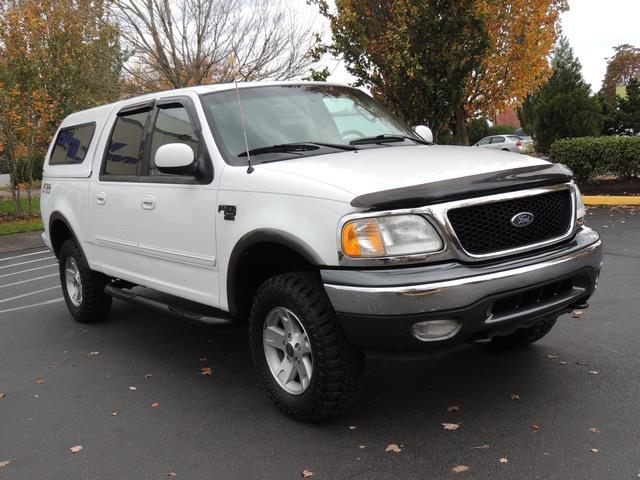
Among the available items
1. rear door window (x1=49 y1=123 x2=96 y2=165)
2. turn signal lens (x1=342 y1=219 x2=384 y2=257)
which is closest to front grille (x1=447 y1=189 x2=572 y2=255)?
turn signal lens (x1=342 y1=219 x2=384 y2=257)

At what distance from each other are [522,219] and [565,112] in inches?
621

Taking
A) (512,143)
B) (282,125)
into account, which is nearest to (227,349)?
(282,125)

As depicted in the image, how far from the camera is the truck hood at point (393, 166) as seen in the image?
10.8 ft

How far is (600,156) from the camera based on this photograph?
1386 cm

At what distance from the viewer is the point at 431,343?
3.16 metres

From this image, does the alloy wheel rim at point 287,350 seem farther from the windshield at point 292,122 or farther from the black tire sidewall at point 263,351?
the windshield at point 292,122

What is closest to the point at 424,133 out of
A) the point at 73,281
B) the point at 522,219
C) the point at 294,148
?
the point at 294,148

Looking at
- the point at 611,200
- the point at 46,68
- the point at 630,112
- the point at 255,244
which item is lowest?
the point at 611,200

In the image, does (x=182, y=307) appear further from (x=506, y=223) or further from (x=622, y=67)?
(x=622, y=67)

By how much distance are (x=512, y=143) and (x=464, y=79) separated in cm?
2035

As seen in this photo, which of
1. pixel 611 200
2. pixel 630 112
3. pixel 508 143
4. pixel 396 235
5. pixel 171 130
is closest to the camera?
pixel 396 235

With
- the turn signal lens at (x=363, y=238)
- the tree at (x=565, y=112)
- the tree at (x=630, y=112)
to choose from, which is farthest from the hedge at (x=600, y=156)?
the tree at (x=630, y=112)

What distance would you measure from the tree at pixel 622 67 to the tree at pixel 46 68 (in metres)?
53.7

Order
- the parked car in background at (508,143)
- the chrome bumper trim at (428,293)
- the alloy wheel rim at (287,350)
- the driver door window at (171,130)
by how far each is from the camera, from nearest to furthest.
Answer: the chrome bumper trim at (428,293)
the alloy wheel rim at (287,350)
the driver door window at (171,130)
the parked car in background at (508,143)
